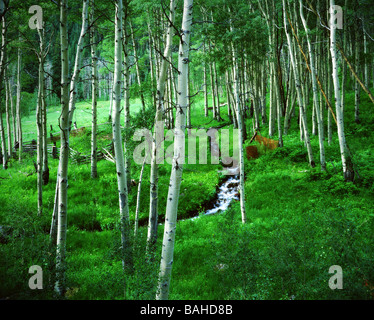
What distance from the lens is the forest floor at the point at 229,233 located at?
4.72 metres

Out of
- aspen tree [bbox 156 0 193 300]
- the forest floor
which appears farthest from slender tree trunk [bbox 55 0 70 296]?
aspen tree [bbox 156 0 193 300]

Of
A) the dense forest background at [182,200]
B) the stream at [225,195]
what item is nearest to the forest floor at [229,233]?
the dense forest background at [182,200]

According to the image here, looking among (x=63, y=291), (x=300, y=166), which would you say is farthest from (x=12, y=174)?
(x=300, y=166)

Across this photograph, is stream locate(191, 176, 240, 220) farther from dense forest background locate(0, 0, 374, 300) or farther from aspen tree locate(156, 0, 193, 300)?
aspen tree locate(156, 0, 193, 300)

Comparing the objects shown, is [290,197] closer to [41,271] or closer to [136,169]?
[136,169]

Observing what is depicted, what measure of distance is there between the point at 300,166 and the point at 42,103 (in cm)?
1261

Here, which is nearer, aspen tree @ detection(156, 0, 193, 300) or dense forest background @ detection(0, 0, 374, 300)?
aspen tree @ detection(156, 0, 193, 300)

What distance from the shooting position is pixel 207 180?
14172 millimetres

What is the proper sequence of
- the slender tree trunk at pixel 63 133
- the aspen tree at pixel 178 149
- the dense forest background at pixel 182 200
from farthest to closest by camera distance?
the slender tree trunk at pixel 63 133
the dense forest background at pixel 182 200
the aspen tree at pixel 178 149

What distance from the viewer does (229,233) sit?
5297 mm

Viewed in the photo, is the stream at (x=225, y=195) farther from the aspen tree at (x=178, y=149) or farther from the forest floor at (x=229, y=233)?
the aspen tree at (x=178, y=149)

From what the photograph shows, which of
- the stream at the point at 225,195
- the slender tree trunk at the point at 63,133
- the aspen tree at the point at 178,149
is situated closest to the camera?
the aspen tree at the point at 178,149

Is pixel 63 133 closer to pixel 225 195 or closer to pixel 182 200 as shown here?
pixel 182 200

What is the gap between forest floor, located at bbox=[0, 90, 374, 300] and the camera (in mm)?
4723
